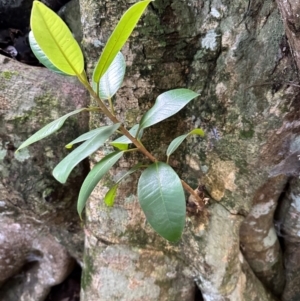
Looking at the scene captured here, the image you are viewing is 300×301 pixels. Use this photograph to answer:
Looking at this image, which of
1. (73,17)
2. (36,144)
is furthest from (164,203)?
(73,17)

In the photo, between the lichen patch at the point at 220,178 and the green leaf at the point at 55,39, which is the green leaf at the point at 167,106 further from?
the lichen patch at the point at 220,178

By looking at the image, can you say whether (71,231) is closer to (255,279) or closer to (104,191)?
(104,191)

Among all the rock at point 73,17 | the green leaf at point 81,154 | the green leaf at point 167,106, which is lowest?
the green leaf at point 81,154

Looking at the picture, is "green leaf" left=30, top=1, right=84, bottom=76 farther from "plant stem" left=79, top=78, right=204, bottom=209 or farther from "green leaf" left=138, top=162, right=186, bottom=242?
"green leaf" left=138, top=162, right=186, bottom=242

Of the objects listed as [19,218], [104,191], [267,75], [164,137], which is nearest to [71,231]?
[19,218]

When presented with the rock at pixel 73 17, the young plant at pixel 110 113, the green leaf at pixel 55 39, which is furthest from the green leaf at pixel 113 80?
the rock at pixel 73 17

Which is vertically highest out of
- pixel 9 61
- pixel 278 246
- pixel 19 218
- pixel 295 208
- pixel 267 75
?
pixel 267 75

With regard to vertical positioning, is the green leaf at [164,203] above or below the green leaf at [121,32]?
below
